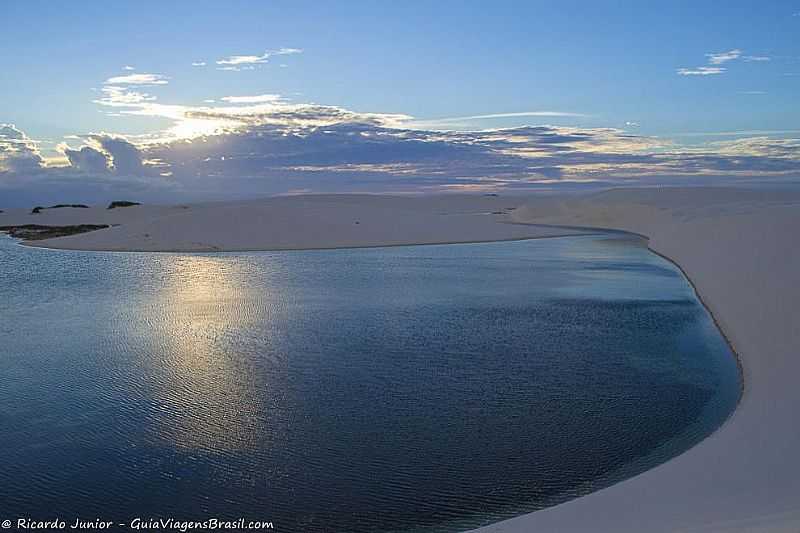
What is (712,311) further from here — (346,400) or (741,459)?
(346,400)

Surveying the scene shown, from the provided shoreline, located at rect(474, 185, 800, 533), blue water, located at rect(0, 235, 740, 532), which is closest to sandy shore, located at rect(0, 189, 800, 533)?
shoreline, located at rect(474, 185, 800, 533)

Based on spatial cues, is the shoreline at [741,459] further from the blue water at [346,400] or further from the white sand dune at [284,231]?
the white sand dune at [284,231]

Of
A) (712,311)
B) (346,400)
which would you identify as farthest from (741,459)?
(712,311)

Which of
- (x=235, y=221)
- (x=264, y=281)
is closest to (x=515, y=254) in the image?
(x=264, y=281)

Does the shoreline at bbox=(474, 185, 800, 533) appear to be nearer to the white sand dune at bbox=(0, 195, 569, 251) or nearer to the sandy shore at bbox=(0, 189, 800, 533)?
the sandy shore at bbox=(0, 189, 800, 533)

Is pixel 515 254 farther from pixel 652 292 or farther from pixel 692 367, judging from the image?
pixel 692 367
